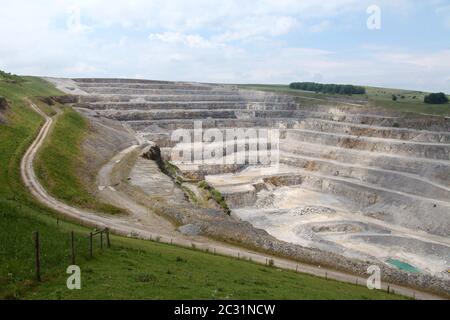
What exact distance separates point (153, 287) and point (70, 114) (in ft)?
218

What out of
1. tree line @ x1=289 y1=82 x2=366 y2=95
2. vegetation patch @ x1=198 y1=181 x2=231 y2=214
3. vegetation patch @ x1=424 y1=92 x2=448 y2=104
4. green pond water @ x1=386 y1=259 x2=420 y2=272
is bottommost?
green pond water @ x1=386 y1=259 x2=420 y2=272

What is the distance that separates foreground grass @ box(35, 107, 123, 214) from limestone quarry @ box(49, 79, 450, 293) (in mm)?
5825

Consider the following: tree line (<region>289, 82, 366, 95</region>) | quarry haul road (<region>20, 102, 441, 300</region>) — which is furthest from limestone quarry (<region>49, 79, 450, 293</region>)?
tree line (<region>289, 82, 366, 95</region>)

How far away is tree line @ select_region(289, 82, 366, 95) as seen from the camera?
16155cm

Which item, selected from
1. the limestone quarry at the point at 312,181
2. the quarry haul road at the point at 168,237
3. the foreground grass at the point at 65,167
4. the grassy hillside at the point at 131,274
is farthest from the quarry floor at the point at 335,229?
the grassy hillside at the point at 131,274

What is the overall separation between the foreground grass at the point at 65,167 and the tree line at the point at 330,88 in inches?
4581

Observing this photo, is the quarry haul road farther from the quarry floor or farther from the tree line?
the tree line

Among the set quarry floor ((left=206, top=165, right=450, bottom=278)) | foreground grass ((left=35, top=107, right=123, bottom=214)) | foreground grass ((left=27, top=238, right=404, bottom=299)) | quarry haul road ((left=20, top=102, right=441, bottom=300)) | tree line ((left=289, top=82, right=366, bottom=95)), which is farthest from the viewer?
tree line ((left=289, top=82, right=366, bottom=95))

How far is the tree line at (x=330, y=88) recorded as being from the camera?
162 metres

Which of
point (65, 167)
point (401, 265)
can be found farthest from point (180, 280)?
point (65, 167)

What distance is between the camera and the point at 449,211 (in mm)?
57688

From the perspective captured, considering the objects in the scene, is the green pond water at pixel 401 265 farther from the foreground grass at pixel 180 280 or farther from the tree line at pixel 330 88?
the tree line at pixel 330 88

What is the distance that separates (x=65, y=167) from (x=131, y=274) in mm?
33288
